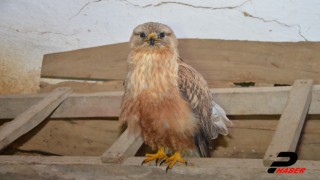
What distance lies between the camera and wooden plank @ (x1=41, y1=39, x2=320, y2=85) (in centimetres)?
217

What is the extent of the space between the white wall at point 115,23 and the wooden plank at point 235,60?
6cm

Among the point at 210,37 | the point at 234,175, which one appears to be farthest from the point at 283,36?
the point at 234,175

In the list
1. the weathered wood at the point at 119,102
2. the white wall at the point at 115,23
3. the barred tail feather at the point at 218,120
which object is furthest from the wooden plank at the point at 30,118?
the barred tail feather at the point at 218,120

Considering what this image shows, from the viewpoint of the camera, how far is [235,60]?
2266mm

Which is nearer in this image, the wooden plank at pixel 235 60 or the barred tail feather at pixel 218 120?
the barred tail feather at pixel 218 120

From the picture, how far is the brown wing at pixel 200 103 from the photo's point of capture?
177cm

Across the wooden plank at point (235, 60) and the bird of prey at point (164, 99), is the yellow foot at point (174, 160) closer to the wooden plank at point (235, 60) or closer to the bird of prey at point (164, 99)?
the bird of prey at point (164, 99)

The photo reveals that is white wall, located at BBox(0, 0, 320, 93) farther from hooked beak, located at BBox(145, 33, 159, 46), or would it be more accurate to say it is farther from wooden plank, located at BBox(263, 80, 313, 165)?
hooked beak, located at BBox(145, 33, 159, 46)

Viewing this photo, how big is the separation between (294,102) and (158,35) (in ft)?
1.97

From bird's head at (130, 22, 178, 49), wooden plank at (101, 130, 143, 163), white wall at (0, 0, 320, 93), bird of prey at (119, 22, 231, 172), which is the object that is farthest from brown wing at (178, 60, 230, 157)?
white wall at (0, 0, 320, 93)

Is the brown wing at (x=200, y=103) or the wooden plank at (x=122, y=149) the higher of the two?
the brown wing at (x=200, y=103)

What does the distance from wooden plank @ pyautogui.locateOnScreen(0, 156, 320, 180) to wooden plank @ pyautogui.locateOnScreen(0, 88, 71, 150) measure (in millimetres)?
249

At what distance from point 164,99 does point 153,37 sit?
0.27 metres

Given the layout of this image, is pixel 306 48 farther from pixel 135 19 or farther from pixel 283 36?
pixel 135 19
